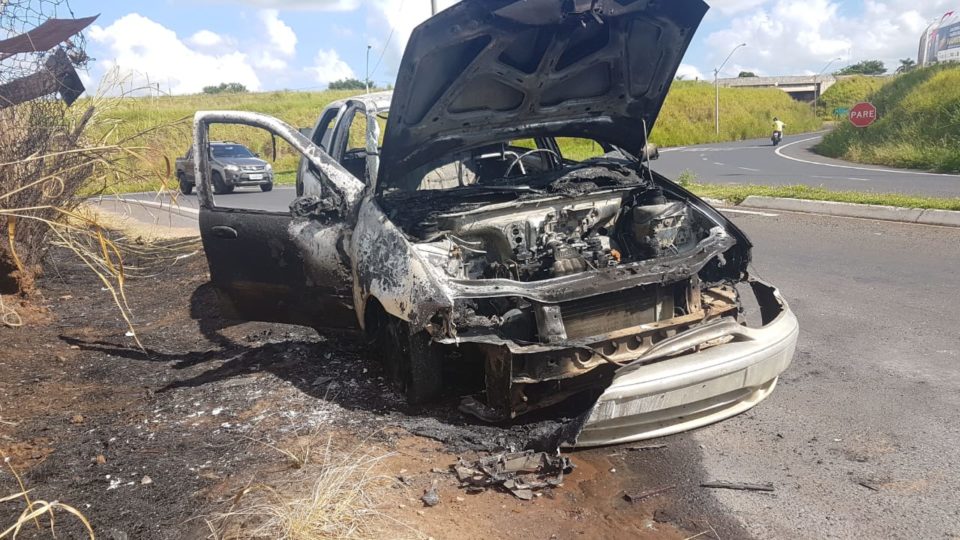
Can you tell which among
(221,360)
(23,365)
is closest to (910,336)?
(221,360)

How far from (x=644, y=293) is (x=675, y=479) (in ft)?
3.40

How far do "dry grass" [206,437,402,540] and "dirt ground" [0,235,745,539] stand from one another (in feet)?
0.06

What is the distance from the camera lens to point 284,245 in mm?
4918

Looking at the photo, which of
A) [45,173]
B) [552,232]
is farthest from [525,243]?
[45,173]

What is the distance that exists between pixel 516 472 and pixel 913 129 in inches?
921

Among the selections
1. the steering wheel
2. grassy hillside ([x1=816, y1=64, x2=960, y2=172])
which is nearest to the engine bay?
the steering wheel

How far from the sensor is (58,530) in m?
3.03

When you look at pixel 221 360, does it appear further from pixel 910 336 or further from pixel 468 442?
pixel 910 336

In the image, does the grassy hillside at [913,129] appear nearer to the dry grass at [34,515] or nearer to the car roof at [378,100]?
the car roof at [378,100]

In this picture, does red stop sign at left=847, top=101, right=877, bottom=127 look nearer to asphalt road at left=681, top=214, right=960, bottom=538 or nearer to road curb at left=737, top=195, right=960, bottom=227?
road curb at left=737, top=195, right=960, bottom=227

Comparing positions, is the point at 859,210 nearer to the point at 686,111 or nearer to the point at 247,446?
the point at 247,446

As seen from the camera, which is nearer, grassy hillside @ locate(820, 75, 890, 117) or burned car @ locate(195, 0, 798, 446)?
burned car @ locate(195, 0, 798, 446)

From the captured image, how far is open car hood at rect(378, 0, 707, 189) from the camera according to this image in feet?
13.5

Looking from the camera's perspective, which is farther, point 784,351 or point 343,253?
point 343,253
